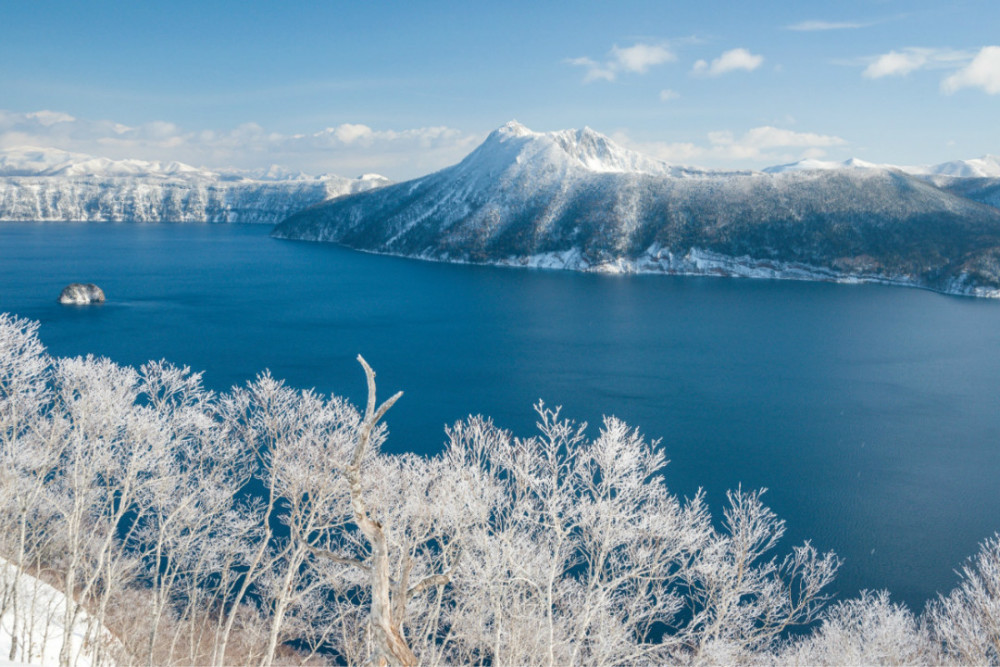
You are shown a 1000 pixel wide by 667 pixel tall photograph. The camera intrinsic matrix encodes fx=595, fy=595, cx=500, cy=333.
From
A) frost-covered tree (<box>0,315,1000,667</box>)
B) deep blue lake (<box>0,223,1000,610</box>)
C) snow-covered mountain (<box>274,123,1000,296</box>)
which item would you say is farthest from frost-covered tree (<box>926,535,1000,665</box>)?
snow-covered mountain (<box>274,123,1000,296</box>)

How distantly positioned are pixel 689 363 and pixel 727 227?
294 feet

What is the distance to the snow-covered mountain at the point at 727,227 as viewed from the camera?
12700cm

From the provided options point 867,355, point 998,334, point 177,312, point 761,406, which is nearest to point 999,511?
point 761,406

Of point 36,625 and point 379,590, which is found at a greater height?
point 379,590

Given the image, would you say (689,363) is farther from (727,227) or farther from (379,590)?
(727,227)

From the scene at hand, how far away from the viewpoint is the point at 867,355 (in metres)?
71.6

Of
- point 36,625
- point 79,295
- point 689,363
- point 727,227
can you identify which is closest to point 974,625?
point 36,625

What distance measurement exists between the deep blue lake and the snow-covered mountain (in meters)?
12.5

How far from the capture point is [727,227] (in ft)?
477

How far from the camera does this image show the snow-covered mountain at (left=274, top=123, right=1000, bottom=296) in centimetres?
12700

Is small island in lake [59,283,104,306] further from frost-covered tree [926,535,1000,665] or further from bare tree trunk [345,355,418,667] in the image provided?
frost-covered tree [926,535,1000,665]

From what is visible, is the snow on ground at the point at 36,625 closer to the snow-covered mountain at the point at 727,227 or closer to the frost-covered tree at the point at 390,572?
the frost-covered tree at the point at 390,572

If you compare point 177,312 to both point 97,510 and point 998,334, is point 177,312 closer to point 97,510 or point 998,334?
point 97,510

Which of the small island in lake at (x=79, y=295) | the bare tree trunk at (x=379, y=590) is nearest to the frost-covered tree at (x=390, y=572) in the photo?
the bare tree trunk at (x=379, y=590)
